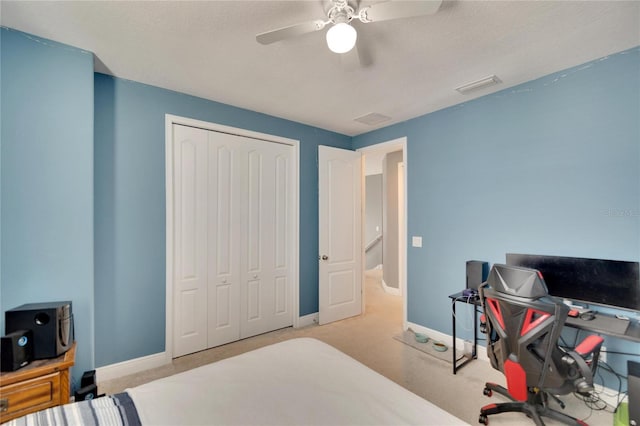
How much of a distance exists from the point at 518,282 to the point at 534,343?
0.38m

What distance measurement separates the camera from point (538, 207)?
2537 mm

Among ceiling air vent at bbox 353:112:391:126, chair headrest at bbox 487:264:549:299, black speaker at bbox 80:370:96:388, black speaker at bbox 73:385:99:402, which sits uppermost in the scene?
ceiling air vent at bbox 353:112:391:126

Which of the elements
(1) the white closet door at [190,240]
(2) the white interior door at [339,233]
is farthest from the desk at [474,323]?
(1) the white closet door at [190,240]

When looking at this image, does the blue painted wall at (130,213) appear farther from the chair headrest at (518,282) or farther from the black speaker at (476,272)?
the black speaker at (476,272)

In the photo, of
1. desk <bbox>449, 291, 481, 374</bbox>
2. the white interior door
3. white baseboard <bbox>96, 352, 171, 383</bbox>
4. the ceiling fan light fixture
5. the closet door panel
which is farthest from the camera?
the white interior door

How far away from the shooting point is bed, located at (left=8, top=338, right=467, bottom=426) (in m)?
1.13

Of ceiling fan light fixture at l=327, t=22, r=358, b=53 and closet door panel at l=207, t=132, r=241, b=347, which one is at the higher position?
ceiling fan light fixture at l=327, t=22, r=358, b=53

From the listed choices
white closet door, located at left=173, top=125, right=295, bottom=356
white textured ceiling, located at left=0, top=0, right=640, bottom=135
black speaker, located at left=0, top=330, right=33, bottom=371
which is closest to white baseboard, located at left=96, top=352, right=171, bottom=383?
white closet door, located at left=173, top=125, right=295, bottom=356

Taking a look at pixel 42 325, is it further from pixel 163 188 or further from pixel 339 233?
pixel 339 233

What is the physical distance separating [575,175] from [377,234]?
5.96m

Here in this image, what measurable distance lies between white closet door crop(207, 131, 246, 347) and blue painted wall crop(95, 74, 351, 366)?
445 mm

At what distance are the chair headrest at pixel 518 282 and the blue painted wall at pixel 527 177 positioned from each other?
1038 millimetres

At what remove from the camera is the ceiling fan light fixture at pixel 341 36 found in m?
1.47

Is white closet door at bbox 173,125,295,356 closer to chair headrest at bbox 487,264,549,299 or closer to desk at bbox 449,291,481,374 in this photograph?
desk at bbox 449,291,481,374
